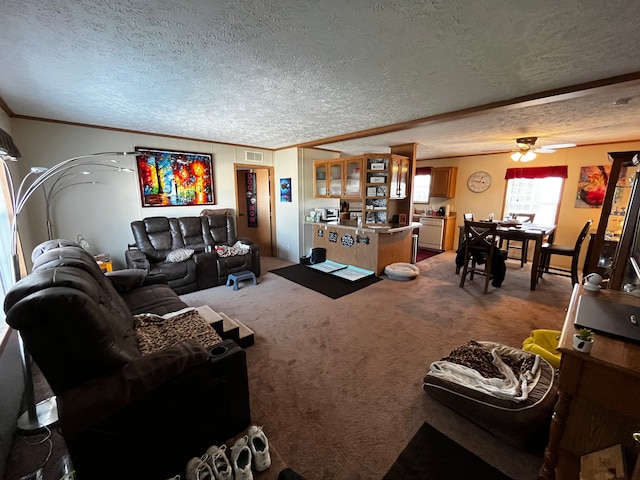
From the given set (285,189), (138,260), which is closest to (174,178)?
(138,260)

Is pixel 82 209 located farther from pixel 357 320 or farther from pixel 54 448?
pixel 357 320

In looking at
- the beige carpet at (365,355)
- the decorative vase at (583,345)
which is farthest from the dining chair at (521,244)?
the decorative vase at (583,345)

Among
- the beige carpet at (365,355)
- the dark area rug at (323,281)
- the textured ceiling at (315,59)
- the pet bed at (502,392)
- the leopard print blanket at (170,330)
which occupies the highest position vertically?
the textured ceiling at (315,59)

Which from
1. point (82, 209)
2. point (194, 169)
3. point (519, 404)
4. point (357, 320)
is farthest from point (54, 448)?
point (194, 169)

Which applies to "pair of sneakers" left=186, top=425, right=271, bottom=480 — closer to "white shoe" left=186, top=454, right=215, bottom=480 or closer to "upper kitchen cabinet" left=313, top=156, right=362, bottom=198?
"white shoe" left=186, top=454, right=215, bottom=480

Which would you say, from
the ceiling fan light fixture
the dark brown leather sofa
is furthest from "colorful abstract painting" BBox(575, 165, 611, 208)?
the dark brown leather sofa

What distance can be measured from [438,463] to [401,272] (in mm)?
3095

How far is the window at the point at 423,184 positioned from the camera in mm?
6973

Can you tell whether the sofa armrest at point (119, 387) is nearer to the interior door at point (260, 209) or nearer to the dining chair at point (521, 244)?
the interior door at point (260, 209)

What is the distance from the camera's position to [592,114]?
3.04 metres

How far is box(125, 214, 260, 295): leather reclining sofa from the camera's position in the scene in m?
3.77

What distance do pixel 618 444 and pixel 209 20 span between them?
274cm

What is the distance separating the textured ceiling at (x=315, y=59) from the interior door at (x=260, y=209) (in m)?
2.62

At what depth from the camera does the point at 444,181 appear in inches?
261
